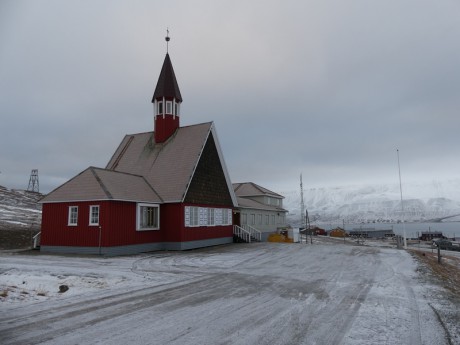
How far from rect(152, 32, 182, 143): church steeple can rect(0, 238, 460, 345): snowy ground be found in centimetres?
1632

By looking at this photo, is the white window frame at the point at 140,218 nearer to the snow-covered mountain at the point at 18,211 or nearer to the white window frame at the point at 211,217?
the white window frame at the point at 211,217

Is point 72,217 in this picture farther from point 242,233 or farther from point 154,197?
point 242,233

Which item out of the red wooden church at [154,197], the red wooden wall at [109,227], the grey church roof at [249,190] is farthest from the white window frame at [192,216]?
the grey church roof at [249,190]

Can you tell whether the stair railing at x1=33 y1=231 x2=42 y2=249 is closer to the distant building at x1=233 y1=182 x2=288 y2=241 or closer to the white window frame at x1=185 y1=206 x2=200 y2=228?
the white window frame at x1=185 y1=206 x2=200 y2=228

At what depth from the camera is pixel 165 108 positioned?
30984 millimetres

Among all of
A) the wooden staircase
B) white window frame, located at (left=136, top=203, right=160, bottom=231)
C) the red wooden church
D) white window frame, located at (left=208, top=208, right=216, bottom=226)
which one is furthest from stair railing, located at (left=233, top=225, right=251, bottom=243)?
white window frame, located at (left=136, top=203, right=160, bottom=231)

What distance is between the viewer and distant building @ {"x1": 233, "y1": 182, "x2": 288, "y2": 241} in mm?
36459

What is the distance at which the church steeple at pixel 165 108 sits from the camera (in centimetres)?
3097

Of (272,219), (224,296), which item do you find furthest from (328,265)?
(272,219)

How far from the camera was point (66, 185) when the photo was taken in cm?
2400

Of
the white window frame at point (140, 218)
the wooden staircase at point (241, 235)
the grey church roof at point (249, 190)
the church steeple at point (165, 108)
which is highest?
the church steeple at point (165, 108)

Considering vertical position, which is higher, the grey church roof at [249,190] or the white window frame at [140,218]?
the grey church roof at [249,190]

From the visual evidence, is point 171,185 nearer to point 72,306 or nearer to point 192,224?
point 192,224

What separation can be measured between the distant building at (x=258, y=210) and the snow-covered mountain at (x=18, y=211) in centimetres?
1790
